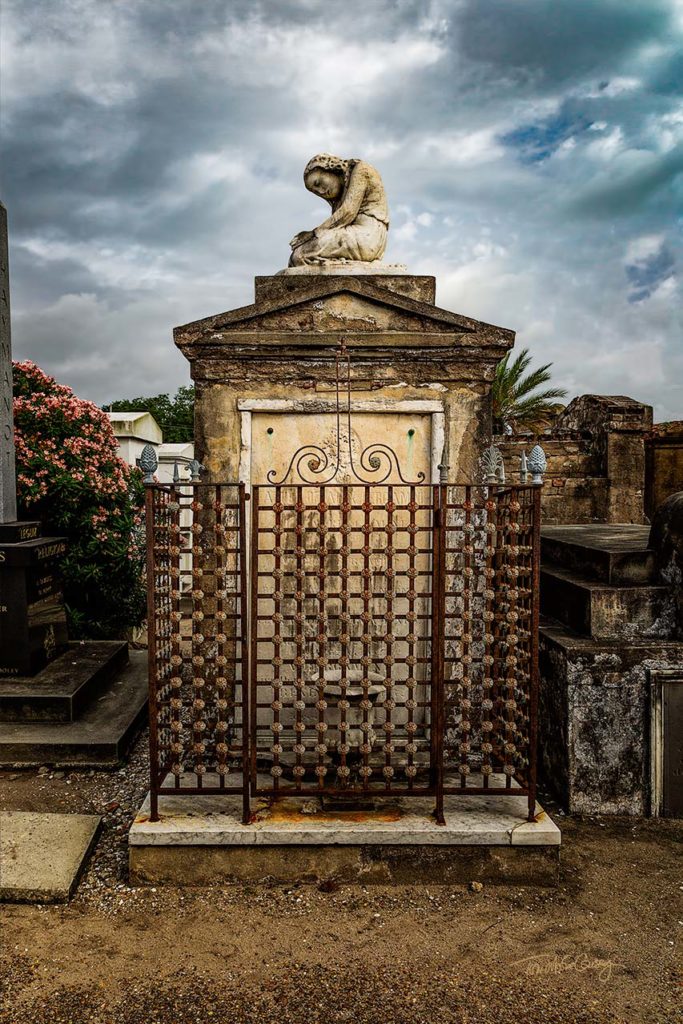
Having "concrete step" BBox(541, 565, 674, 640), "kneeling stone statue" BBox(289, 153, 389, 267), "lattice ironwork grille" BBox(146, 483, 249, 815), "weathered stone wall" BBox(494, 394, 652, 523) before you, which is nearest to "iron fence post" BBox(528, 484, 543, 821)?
"concrete step" BBox(541, 565, 674, 640)

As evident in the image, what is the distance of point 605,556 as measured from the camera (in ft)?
14.0

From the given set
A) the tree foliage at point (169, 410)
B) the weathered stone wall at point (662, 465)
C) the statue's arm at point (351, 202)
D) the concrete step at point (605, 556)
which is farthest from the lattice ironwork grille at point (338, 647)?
the tree foliage at point (169, 410)

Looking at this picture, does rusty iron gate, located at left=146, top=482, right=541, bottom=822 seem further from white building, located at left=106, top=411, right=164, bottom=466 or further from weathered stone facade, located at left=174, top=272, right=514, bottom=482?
white building, located at left=106, top=411, right=164, bottom=466

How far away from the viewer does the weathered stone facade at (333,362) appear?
4.08 m

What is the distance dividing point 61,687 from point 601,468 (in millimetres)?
7827

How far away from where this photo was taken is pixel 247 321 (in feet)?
13.5

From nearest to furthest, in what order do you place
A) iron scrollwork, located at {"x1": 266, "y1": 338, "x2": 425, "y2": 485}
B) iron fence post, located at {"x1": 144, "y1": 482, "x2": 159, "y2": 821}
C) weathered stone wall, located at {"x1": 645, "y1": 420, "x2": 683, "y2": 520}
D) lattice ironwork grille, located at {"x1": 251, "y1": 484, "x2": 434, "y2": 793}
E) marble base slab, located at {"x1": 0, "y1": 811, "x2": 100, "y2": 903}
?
1. marble base slab, located at {"x1": 0, "y1": 811, "x2": 100, "y2": 903}
2. iron fence post, located at {"x1": 144, "y1": 482, "x2": 159, "y2": 821}
3. lattice ironwork grille, located at {"x1": 251, "y1": 484, "x2": 434, "y2": 793}
4. iron scrollwork, located at {"x1": 266, "y1": 338, "x2": 425, "y2": 485}
5. weathered stone wall, located at {"x1": 645, "y1": 420, "x2": 683, "y2": 520}

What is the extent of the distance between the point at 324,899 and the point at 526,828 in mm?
1013

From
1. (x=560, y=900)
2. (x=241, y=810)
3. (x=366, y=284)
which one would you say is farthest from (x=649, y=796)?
(x=366, y=284)

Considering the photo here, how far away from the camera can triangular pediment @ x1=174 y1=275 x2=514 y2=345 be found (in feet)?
13.4

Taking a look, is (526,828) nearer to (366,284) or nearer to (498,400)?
(366,284)

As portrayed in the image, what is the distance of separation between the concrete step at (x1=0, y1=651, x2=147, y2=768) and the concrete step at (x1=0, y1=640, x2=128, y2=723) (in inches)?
2.7

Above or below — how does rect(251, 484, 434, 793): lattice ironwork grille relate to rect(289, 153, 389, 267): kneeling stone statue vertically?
below

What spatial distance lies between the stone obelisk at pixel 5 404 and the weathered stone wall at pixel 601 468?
632cm
